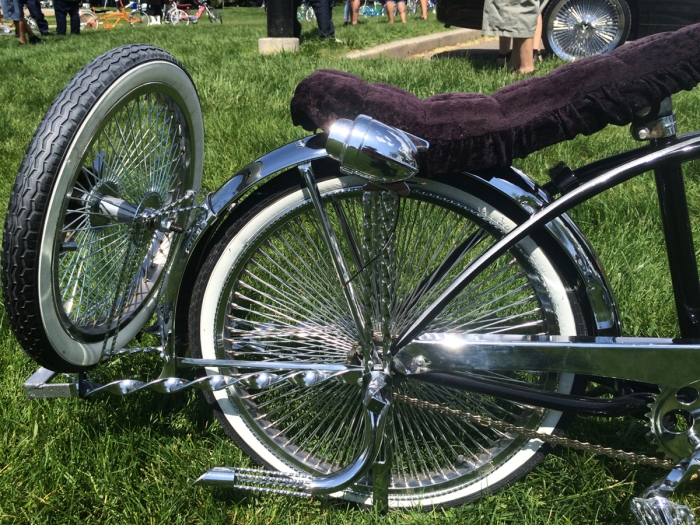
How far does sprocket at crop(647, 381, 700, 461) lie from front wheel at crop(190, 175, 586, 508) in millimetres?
201

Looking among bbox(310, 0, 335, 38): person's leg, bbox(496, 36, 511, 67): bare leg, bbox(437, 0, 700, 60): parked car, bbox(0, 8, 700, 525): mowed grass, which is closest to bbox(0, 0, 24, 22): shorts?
bbox(310, 0, 335, 38): person's leg

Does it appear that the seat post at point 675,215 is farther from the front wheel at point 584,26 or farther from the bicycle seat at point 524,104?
the front wheel at point 584,26

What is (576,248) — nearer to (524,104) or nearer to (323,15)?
(524,104)

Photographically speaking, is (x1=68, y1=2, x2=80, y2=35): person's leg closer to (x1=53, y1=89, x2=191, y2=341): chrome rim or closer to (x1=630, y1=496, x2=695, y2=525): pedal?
(x1=53, y1=89, x2=191, y2=341): chrome rim

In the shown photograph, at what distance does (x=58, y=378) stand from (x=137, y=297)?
1.28ft

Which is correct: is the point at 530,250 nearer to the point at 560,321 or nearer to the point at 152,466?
the point at 560,321

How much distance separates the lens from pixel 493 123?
1.23 m

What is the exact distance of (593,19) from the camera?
19.3 feet

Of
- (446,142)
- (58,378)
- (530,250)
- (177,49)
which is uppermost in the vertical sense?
(177,49)

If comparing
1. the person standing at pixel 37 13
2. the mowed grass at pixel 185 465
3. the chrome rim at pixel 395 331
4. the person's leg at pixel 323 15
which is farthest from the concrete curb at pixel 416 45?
the person standing at pixel 37 13

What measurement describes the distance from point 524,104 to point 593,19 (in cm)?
539

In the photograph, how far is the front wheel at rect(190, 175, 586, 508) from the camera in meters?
1.38

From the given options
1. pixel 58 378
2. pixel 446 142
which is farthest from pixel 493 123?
pixel 58 378

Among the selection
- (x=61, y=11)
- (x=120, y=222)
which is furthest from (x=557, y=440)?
(x=61, y=11)
